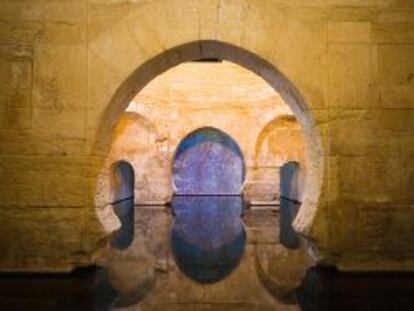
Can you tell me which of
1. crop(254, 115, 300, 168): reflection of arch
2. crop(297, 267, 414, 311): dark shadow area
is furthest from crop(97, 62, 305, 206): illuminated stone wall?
crop(297, 267, 414, 311): dark shadow area

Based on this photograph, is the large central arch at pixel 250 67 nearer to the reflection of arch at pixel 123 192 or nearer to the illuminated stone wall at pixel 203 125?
the reflection of arch at pixel 123 192

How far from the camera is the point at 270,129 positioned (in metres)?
13.9

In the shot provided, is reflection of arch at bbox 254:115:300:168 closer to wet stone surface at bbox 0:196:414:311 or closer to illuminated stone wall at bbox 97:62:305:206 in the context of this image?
illuminated stone wall at bbox 97:62:305:206

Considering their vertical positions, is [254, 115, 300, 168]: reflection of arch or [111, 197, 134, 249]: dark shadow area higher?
[254, 115, 300, 168]: reflection of arch

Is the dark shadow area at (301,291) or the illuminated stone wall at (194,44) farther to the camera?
the illuminated stone wall at (194,44)

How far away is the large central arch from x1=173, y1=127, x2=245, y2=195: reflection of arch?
12602mm

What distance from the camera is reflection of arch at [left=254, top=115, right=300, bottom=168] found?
13.6 m

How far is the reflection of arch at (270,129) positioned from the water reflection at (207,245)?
14.4ft

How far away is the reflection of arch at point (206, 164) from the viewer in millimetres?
17625

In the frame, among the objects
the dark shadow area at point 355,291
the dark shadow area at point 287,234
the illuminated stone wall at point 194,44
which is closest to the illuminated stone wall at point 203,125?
the dark shadow area at point 287,234

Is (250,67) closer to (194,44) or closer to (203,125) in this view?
(194,44)

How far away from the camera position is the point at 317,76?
4.48 m

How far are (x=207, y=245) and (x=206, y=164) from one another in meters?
11.6

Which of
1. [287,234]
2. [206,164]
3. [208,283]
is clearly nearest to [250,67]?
[208,283]
